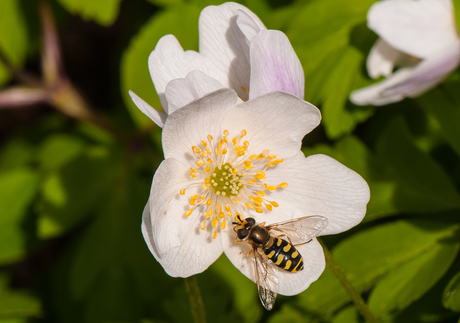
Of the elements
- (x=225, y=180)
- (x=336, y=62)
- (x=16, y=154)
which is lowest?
(x=16, y=154)

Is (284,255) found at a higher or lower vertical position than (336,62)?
lower

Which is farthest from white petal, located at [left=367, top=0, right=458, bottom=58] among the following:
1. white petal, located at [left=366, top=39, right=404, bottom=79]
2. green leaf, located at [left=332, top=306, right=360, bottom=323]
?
green leaf, located at [left=332, top=306, right=360, bottom=323]

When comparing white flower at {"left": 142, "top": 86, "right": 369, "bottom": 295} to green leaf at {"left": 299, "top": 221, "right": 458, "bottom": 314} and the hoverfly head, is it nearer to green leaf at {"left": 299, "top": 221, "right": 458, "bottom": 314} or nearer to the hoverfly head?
the hoverfly head

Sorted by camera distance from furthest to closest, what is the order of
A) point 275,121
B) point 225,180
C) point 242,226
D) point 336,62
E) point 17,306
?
point 17,306 < point 336,62 < point 225,180 < point 242,226 < point 275,121

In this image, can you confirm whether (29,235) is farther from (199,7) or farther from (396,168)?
(396,168)

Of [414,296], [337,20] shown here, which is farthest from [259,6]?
[414,296]

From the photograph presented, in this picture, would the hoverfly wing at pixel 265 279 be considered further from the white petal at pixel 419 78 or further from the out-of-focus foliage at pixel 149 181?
the white petal at pixel 419 78

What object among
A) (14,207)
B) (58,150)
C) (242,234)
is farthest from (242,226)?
(58,150)

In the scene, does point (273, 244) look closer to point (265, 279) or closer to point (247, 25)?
point (265, 279)
